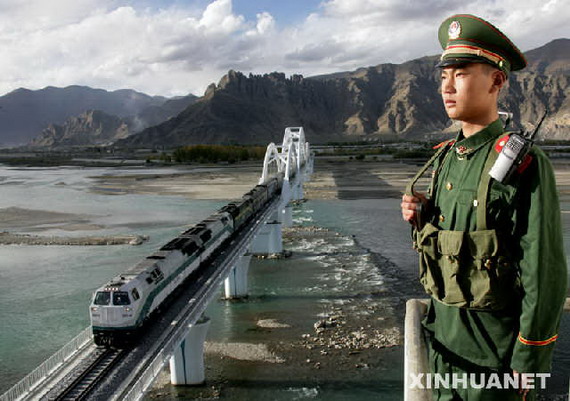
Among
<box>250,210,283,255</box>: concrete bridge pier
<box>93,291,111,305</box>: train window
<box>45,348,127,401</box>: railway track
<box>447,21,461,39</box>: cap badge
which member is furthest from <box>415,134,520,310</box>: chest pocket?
<box>250,210,283,255</box>: concrete bridge pier

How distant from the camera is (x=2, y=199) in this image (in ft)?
254

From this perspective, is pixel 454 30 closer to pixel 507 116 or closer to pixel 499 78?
pixel 499 78

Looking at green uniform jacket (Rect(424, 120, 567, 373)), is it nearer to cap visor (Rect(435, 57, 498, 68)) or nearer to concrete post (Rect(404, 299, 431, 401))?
concrete post (Rect(404, 299, 431, 401))

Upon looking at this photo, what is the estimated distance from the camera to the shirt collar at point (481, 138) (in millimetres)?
3713

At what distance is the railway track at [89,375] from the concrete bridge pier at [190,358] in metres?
4.57

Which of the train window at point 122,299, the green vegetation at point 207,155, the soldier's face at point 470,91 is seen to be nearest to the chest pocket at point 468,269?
the soldier's face at point 470,91

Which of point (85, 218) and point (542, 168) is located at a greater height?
point (542, 168)

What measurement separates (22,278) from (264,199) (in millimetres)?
19263

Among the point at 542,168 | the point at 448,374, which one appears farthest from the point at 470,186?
the point at 448,374

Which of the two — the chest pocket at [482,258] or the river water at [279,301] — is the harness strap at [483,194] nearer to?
the chest pocket at [482,258]

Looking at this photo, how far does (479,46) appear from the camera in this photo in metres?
3.63

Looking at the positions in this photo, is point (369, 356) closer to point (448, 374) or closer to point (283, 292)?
point (283, 292)

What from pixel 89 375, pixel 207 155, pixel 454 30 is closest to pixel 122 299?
pixel 89 375

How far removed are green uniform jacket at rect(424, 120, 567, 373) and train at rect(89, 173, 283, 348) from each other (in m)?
13.6
